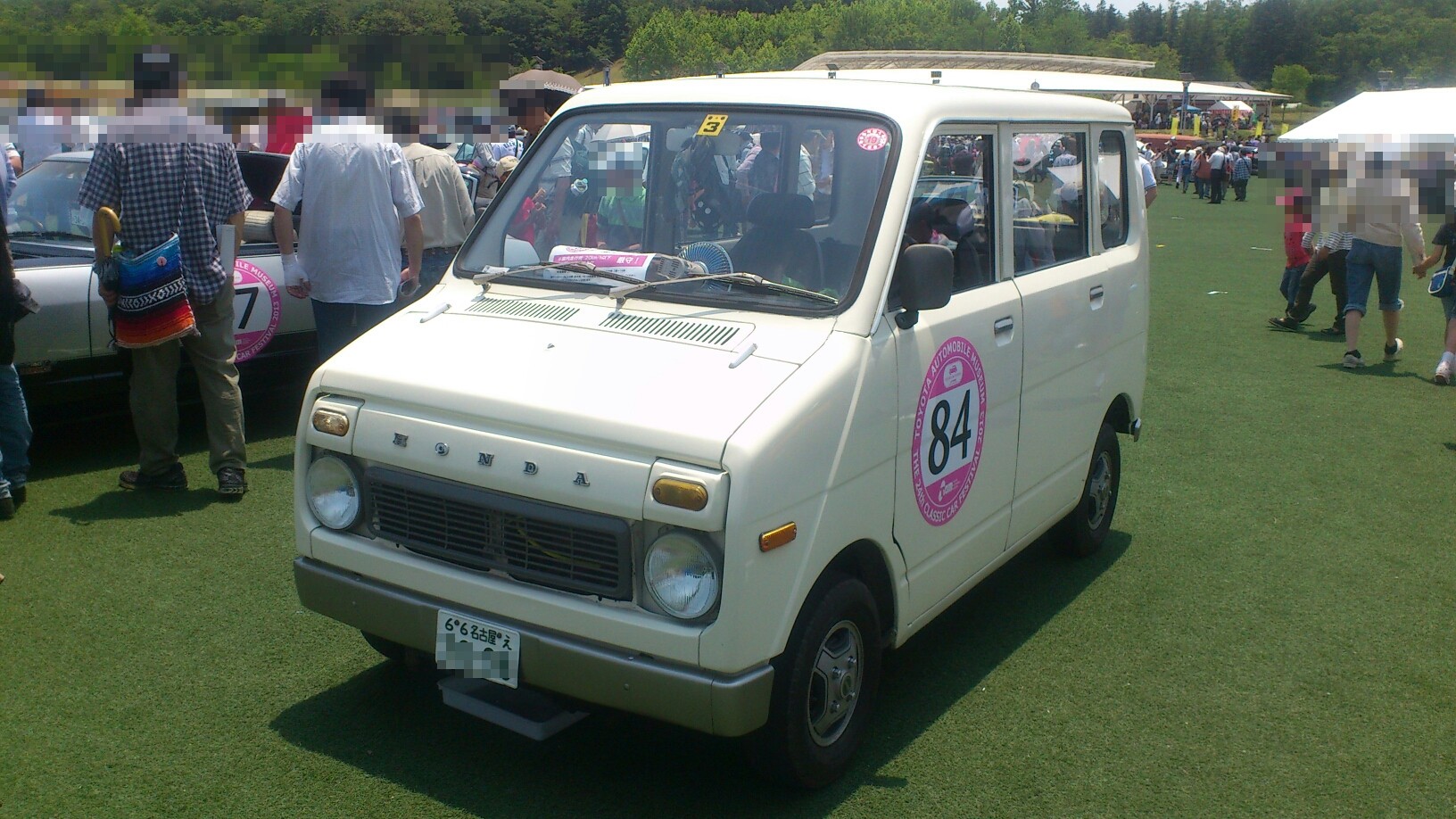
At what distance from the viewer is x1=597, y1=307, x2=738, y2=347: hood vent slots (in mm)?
3443

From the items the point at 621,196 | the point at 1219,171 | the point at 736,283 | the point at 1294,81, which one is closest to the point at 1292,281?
the point at 621,196

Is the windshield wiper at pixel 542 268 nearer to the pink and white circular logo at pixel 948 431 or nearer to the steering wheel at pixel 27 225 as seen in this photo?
the pink and white circular logo at pixel 948 431

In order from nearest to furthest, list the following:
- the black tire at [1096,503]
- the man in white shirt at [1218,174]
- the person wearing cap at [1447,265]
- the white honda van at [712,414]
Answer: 1. the white honda van at [712,414]
2. the black tire at [1096,503]
3. the person wearing cap at [1447,265]
4. the man in white shirt at [1218,174]

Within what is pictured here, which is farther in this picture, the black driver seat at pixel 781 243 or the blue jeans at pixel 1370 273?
the blue jeans at pixel 1370 273

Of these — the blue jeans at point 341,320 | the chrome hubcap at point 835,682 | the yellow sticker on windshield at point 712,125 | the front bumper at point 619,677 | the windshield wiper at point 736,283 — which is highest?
the yellow sticker on windshield at point 712,125

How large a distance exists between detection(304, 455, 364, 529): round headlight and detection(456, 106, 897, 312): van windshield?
0.94 metres

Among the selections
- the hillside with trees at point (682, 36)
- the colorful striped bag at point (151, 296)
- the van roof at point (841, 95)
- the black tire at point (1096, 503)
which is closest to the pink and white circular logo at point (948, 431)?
the van roof at point (841, 95)

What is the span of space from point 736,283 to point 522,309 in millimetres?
721

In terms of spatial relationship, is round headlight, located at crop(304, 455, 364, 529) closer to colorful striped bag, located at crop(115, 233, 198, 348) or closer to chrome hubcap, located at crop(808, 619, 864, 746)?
chrome hubcap, located at crop(808, 619, 864, 746)

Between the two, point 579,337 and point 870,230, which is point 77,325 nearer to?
point 579,337

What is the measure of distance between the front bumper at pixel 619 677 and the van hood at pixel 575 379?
0.54 meters

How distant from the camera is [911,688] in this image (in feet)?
14.1

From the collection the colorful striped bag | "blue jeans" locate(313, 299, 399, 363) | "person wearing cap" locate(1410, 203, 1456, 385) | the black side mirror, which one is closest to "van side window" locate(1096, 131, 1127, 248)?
the black side mirror

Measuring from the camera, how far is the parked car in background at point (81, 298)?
627 centimetres
